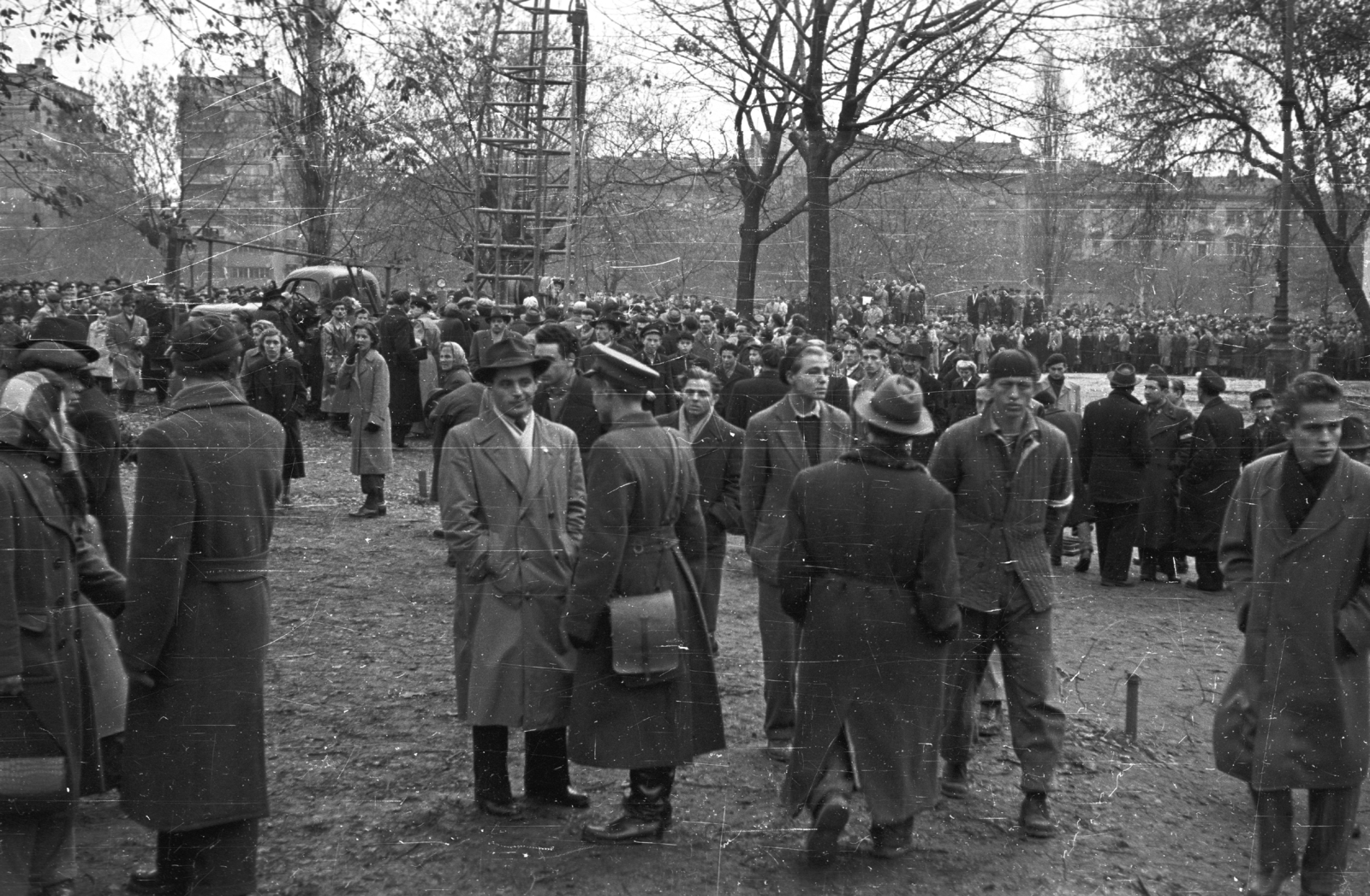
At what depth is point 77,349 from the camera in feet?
15.1

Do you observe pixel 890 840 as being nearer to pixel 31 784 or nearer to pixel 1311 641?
pixel 1311 641

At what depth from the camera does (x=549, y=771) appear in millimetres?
5297

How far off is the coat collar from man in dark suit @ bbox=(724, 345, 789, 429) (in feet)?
15.3

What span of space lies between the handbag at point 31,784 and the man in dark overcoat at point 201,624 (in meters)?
0.23

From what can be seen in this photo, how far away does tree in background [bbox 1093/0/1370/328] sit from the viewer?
34.1ft

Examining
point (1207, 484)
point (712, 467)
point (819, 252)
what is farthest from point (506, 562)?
point (1207, 484)

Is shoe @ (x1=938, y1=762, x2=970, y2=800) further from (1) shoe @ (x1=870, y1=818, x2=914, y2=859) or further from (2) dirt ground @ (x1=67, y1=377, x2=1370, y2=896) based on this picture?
(1) shoe @ (x1=870, y1=818, x2=914, y2=859)

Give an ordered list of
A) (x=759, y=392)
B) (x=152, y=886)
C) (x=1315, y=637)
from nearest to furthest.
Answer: (x=152, y=886) → (x=1315, y=637) → (x=759, y=392)

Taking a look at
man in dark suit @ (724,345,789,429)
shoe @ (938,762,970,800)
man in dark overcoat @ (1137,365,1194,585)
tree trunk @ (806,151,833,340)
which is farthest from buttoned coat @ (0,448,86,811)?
man in dark overcoat @ (1137,365,1194,585)

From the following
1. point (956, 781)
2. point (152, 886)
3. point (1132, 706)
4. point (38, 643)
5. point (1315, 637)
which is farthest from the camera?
point (1132, 706)

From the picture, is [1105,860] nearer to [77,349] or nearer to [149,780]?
[149,780]

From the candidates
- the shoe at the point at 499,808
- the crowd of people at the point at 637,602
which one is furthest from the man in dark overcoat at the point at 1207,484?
the shoe at the point at 499,808

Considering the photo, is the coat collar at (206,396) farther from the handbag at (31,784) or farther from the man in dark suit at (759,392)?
the man in dark suit at (759,392)

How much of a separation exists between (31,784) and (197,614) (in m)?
0.70
